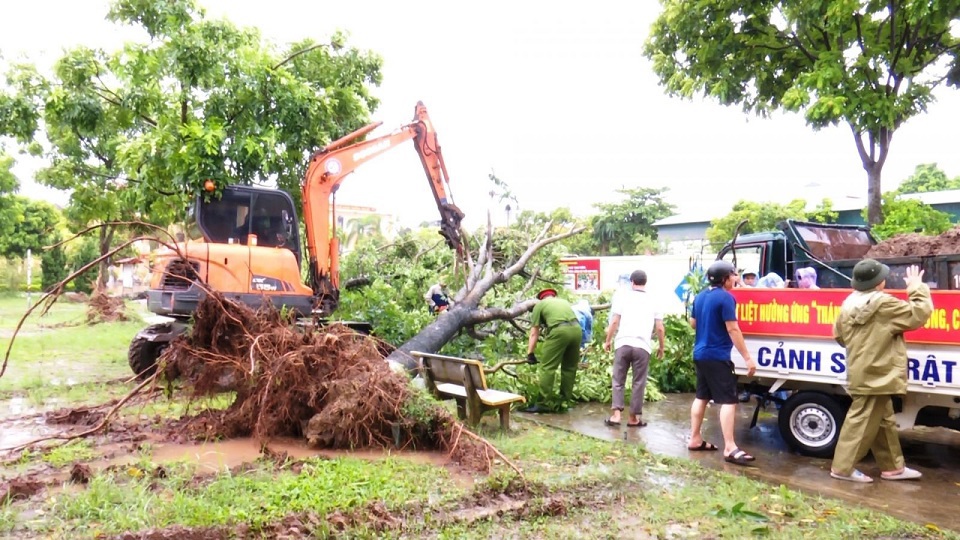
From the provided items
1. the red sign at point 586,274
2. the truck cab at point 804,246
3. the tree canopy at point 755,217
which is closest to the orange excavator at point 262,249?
the truck cab at point 804,246

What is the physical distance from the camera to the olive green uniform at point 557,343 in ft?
27.3

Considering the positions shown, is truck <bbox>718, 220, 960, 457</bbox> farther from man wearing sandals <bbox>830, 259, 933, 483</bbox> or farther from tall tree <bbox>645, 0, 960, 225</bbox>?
tall tree <bbox>645, 0, 960, 225</bbox>

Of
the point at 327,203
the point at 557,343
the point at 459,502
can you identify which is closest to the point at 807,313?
the point at 557,343

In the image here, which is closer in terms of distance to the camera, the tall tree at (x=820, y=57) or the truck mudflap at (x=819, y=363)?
the truck mudflap at (x=819, y=363)

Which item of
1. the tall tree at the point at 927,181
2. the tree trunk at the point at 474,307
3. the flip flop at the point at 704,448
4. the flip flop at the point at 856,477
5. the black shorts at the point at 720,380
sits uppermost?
the tall tree at the point at 927,181

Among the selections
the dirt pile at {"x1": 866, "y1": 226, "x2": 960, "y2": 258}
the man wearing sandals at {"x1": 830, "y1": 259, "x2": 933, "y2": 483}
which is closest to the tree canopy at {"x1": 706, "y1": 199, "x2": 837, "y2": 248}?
the dirt pile at {"x1": 866, "y1": 226, "x2": 960, "y2": 258}

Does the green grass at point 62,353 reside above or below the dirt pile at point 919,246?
below

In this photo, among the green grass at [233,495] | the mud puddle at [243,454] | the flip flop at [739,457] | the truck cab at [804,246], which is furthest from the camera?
the truck cab at [804,246]

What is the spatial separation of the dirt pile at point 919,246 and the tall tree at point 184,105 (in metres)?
8.76

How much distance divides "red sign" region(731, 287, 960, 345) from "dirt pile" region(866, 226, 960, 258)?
2.22 metres

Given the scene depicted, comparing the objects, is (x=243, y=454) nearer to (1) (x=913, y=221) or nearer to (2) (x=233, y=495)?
(2) (x=233, y=495)

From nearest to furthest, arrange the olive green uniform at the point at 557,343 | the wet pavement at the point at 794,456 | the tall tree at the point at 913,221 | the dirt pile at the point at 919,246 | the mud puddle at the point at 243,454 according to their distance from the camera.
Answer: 1. the wet pavement at the point at 794,456
2. the mud puddle at the point at 243,454
3. the dirt pile at the point at 919,246
4. the olive green uniform at the point at 557,343
5. the tall tree at the point at 913,221

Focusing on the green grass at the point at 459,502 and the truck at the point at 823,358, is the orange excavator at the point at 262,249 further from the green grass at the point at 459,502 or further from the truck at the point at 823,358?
the truck at the point at 823,358

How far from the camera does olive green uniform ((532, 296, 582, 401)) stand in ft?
27.3
